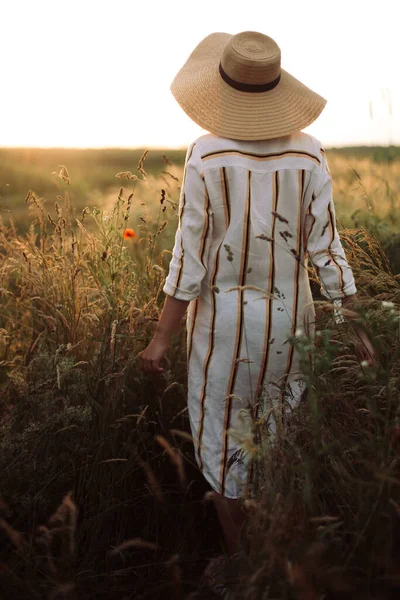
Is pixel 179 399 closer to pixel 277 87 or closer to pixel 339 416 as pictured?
pixel 339 416

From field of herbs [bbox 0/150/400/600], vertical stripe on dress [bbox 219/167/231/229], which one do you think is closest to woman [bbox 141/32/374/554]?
vertical stripe on dress [bbox 219/167/231/229]

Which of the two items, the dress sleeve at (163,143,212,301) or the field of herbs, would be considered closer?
the field of herbs

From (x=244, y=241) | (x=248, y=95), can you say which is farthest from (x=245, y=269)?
(x=248, y=95)

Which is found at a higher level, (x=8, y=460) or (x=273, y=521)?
(x=8, y=460)

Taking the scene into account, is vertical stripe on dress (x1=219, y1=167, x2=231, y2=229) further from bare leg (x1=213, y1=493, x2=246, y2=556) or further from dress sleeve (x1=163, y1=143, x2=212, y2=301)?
bare leg (x1=213, y1=493, x2=246, y2=556)

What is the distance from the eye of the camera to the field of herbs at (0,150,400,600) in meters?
1.37

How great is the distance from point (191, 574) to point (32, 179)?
50.7ft

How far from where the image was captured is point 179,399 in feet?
8.57

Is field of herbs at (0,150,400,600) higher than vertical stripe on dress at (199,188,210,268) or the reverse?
the reverse

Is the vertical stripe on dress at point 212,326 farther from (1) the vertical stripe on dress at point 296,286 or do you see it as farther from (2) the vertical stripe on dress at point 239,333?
(1) the vertical stripe on dress at point 296,286

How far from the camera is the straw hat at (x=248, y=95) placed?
1.96 meters

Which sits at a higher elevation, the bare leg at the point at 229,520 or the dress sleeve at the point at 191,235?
the dress sleeve at the point at 191,235

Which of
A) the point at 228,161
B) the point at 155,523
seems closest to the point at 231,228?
the point at 228,161

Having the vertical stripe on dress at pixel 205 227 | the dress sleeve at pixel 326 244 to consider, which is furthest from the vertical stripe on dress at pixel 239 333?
the dress sleeve at pixel 326 244
